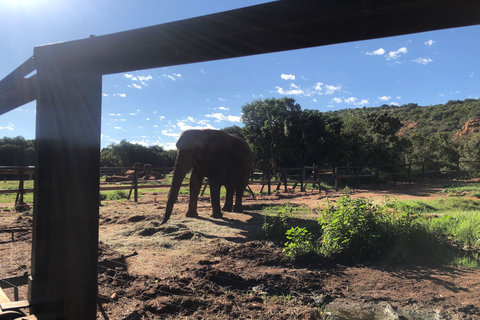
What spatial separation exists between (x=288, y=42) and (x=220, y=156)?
320 inches

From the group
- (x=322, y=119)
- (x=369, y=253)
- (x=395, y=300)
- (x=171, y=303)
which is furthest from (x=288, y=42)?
(x=322, y=119)

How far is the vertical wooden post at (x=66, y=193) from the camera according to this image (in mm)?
1452

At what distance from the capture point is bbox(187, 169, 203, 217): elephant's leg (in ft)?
29.0

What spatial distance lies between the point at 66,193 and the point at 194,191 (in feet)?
25.1

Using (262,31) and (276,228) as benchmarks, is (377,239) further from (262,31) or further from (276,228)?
(262,31)

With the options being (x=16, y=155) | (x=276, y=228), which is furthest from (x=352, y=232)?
(x=16, y=155)

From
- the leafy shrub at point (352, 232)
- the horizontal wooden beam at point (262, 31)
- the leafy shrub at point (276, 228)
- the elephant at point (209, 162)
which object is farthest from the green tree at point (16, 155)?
the horizontal wooden beam at point (262, 31)

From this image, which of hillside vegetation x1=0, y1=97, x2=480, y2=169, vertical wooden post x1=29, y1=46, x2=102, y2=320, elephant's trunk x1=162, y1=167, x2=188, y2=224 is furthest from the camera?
hillside vegetation x1=0, y1=97, x2=480, y2=169

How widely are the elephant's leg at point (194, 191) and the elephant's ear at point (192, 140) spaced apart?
930mm

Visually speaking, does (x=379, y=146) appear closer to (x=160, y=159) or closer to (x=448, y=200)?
(x=448, y=200)

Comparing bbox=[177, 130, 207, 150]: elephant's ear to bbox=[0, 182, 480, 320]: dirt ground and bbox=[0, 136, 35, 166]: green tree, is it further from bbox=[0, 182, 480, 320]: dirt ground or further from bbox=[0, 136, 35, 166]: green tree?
bbox=[0, 136, 35, 166]: green tree

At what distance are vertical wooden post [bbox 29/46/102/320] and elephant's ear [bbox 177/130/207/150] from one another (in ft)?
23.1

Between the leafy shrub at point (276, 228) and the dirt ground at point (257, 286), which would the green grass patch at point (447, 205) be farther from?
the dirt ground at point (257, 286)

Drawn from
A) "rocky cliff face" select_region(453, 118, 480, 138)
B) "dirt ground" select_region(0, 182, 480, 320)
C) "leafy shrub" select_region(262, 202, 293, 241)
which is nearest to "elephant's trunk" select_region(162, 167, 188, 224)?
"dirt ground" select_region(0, 182, 480, 320)
